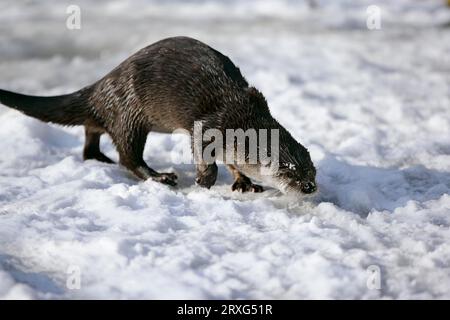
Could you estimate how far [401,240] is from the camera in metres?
2.82

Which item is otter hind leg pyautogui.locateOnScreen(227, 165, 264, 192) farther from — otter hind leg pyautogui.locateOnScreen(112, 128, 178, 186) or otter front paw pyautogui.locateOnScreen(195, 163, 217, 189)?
otter hind leg pyautogui.locateOnScreen(112, 128, 178, 186)

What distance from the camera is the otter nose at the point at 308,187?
307cm

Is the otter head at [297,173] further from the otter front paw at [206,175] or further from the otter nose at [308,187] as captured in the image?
the otter front paw at [206,175]

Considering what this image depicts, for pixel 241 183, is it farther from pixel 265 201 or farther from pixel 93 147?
pixel 93 147

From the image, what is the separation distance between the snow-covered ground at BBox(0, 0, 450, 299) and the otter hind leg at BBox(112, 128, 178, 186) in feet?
0.28

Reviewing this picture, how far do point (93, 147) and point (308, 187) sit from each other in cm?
144

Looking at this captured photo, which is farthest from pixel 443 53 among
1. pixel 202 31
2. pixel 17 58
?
pixel 17 58

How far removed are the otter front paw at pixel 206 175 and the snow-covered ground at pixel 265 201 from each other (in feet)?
0.24

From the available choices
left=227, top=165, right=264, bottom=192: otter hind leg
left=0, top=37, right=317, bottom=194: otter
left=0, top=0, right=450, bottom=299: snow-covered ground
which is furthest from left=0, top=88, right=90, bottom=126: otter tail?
left=227, top=165, right=264, bottom=192: otter hind leg

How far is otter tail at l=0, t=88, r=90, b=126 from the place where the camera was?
354 cm

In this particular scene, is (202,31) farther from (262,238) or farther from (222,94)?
(262,238)

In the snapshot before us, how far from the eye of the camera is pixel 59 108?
11.7 ft

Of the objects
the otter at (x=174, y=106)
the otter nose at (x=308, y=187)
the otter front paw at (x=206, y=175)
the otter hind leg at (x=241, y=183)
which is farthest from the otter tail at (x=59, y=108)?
the otter nose at (x=308, y=187)

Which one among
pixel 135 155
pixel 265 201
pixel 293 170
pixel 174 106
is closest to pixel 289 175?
pixel 293 170
